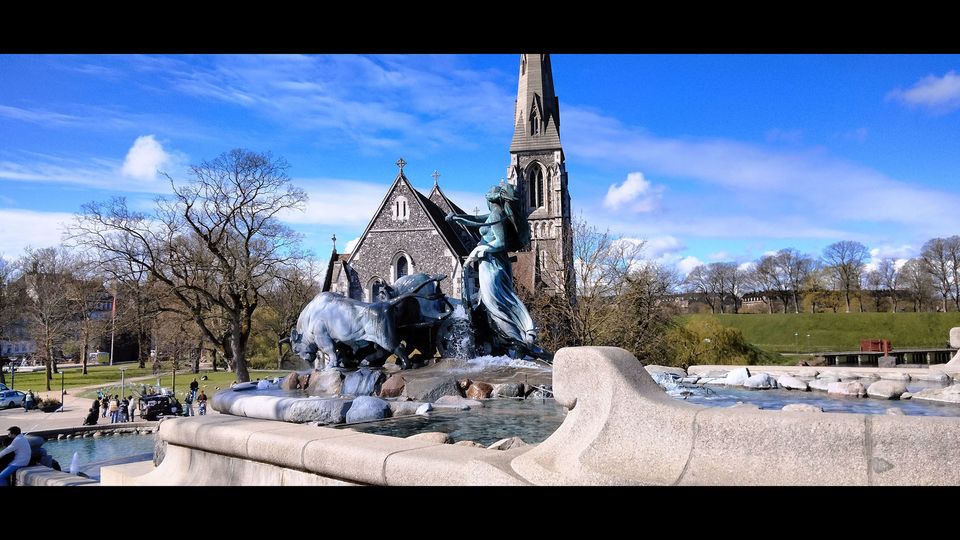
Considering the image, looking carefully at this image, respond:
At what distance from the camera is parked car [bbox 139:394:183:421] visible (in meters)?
22.8

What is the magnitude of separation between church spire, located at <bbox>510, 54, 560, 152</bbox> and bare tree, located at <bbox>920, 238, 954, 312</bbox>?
140ft

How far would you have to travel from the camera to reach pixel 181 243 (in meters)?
32.1

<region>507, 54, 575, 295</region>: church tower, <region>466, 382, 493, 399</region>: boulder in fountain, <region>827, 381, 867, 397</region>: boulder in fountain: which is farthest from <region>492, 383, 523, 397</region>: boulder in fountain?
<region>507, 54, 575, 295</region>: church tower

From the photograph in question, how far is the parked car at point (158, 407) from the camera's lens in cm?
2284

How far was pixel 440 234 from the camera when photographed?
51.0 metres

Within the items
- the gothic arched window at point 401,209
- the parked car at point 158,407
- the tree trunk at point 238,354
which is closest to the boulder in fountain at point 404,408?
the parked car at point 158,407

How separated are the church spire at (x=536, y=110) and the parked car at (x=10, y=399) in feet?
148

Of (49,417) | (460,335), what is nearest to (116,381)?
(49,417)

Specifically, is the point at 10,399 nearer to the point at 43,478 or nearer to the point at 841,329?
the point at 43,478

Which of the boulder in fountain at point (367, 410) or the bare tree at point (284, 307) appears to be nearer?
the boulder in fountain at point (367, 410)

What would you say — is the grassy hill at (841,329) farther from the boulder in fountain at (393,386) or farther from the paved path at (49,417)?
the boulder in fountain at (393,386)

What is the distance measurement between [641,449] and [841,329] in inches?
2869
